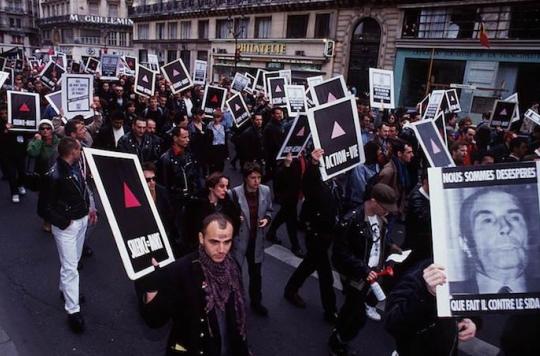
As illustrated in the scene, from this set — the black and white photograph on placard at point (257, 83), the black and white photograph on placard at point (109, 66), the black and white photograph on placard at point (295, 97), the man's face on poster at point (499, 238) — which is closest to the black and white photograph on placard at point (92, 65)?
the black and white photograph on placard at point (109, 66)

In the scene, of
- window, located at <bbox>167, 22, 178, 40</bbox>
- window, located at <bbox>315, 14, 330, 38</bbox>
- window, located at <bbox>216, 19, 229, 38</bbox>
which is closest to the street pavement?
window, located at <bbox>315, 14, 330, 38</bbox>

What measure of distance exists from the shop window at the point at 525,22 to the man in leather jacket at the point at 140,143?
726 inches

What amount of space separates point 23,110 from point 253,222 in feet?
16.5

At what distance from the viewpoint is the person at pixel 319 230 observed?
13.9ft

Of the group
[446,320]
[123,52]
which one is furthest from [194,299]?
[123,52]

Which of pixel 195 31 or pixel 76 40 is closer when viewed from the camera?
pixel 195 31

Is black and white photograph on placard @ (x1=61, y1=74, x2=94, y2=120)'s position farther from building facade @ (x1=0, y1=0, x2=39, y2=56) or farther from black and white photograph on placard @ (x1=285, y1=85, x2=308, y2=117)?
building facade @ (x1=0, y1=0, x2=39, y2=56)

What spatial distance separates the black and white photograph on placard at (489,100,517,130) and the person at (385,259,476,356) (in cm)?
905

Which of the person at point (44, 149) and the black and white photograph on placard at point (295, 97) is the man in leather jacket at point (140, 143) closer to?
the person at point (44, 149)

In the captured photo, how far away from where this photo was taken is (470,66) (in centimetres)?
1995

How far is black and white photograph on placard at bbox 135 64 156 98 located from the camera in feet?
33.2

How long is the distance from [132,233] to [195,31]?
140 feet

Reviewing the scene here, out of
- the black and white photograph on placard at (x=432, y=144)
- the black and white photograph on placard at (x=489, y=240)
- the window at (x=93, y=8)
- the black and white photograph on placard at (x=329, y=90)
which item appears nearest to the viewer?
the black and white photograph on placard at (x=489, y=240)

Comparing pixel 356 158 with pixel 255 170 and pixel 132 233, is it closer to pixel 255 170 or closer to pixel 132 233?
pixel 255 170
